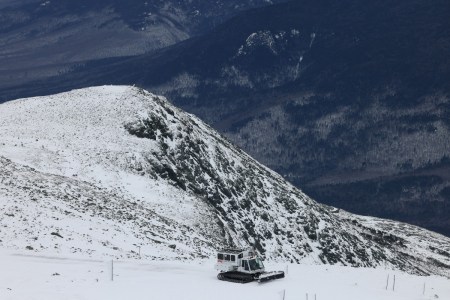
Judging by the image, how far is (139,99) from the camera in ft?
318

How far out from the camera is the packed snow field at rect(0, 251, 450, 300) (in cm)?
3634

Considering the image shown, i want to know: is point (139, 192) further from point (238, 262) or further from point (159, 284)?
point (159, 284)

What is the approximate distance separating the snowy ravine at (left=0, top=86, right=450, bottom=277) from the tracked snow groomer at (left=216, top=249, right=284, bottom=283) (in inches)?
311

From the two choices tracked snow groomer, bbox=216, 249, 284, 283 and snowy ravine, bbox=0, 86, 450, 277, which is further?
snowy ravine, bbox=0, 86, 450, 277

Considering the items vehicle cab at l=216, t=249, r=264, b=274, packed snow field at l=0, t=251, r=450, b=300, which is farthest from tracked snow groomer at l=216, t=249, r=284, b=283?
packed snow field at l=0, t=251, r=450, b=300

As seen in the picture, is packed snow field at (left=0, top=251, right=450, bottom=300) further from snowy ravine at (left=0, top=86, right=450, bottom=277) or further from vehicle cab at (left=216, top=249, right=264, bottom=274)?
snowy ravine at (left=0, top=86, right=450, bottom=277)

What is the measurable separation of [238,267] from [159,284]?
6425 millimetres

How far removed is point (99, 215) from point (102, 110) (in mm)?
35737

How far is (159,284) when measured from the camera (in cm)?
4128

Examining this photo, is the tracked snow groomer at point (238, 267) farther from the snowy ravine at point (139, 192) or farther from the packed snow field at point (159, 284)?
the snowy ravine at point (139, 192)

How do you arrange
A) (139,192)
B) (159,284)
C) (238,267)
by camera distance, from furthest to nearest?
(139,192)
(238,267)
(159,284)

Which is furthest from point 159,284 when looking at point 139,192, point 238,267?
point 139,192

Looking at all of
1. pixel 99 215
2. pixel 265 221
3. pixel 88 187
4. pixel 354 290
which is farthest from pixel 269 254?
pixel 354 290

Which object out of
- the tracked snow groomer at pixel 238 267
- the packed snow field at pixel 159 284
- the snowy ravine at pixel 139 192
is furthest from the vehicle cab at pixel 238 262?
the snowy ravine at pixel 139 192
